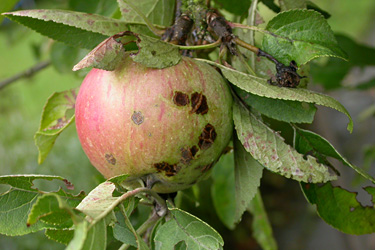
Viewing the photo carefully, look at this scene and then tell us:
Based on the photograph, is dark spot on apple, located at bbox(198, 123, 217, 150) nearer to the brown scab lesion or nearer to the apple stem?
the brown scab lesion

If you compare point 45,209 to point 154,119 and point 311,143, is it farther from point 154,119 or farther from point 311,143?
point 311,143

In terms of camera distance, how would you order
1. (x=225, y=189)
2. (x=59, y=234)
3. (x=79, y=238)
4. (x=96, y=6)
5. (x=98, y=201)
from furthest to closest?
(x=225, y=189) → (x=96, y=6) → (x=59, y=234) → (x=98, y=201) → (x=79, y=238)

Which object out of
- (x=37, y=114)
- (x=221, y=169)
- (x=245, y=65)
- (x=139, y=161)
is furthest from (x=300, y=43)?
(x=37, y=114)

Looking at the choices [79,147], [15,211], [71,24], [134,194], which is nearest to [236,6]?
[71,24]

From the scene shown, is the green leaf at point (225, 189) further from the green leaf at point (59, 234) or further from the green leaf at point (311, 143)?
the green leaf at point (59, 234)

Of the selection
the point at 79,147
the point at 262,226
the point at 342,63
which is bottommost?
the point at 79,147

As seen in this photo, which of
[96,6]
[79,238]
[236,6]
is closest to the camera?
[79,238]

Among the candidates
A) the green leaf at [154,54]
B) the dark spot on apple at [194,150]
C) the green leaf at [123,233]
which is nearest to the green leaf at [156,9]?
the green leaf at [154,54]

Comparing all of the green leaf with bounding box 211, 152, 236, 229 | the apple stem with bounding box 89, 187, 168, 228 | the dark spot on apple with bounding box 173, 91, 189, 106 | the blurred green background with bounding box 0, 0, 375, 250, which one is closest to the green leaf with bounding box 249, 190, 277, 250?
the green leaf with bounding box 211, 152, 236, 229
